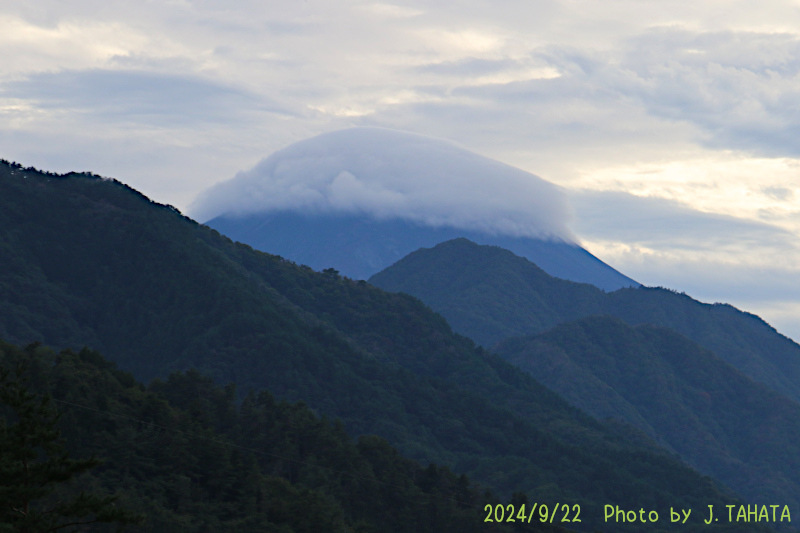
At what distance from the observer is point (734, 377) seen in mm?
171250

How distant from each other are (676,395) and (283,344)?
9244 cm

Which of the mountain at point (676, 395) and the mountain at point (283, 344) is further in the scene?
the mountain at point (676, 395)

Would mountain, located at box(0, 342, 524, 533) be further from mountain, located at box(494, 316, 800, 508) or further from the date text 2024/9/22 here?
mountain, located at box(494, 316, 800, 508)

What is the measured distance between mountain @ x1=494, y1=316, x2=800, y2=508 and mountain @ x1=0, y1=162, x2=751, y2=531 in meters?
25.3

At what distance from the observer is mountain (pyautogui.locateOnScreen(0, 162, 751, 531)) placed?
100 m

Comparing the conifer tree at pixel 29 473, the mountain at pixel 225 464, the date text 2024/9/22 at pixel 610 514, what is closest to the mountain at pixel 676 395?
the date text 2024/9/22 at pixel 610 514

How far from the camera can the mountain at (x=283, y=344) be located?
100250 mm

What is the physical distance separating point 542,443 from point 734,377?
268 feet

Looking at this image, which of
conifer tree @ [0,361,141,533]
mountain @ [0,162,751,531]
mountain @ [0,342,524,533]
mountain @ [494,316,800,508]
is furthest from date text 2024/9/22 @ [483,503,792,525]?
conifer tree @ [0,361,141,533]

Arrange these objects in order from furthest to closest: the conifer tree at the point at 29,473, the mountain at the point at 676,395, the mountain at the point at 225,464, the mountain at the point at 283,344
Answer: the mountain at the point at 676,395, the mountain at the point at 283,344, the mountain at the point at 225,464, the conifer tree at the point at 29,473

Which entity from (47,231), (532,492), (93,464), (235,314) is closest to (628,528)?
(532,492)

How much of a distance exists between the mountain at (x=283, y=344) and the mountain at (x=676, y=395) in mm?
25325

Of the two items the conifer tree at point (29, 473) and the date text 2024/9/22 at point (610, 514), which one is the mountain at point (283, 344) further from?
the conifer tree at point (29, 473)

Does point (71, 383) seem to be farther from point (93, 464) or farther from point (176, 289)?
point (176, 289)
